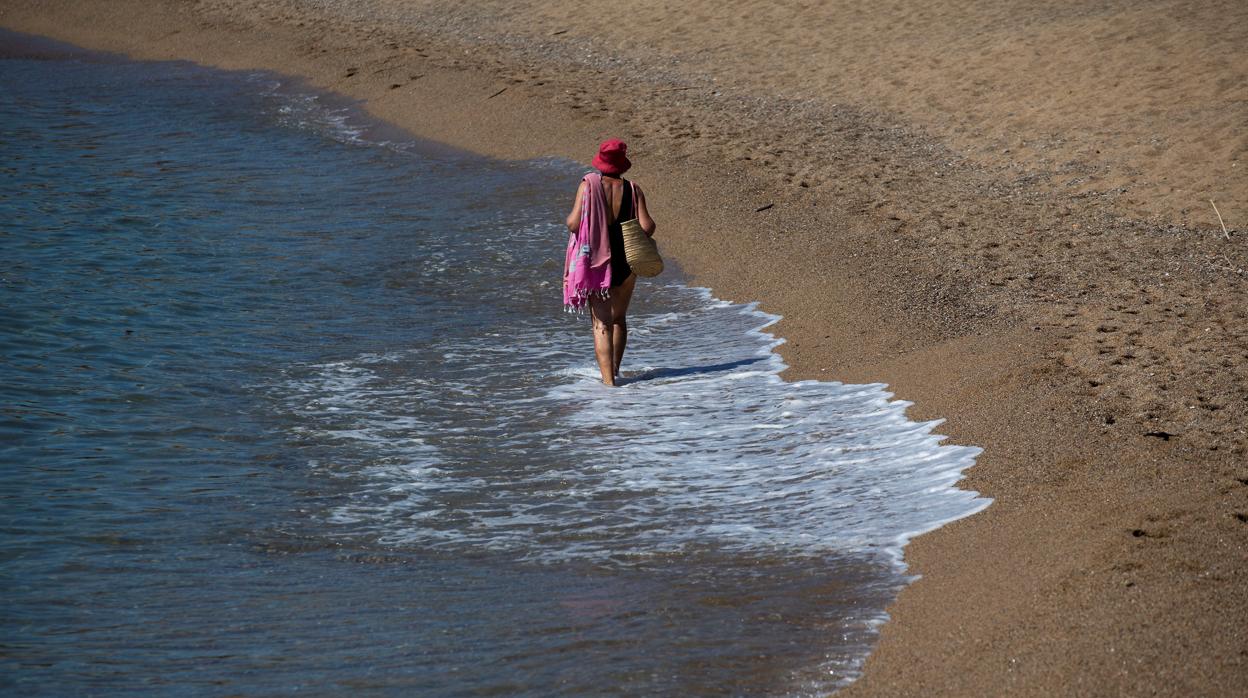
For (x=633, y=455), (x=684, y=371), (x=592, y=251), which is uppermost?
(x=592, y=251)

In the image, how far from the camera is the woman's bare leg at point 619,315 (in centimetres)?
795

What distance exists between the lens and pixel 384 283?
34.3ft

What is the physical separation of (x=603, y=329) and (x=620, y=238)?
571 mm

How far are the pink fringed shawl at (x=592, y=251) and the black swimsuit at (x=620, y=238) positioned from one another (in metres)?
0.04

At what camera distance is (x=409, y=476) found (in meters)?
6.68

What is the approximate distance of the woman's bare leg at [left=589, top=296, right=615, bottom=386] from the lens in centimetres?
792

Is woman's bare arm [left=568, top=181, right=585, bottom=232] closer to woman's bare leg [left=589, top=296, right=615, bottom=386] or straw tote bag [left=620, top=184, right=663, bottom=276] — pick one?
straw tote bag [left=620, top=184, right=663, bottom=276]

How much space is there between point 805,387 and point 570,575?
9.59 ft

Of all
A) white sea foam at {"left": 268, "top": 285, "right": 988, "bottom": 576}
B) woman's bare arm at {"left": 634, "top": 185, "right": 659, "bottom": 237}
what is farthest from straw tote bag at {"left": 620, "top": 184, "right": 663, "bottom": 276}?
white sea foam at {"left": 268, "top": 285, "right": 988, "bottom": 576}

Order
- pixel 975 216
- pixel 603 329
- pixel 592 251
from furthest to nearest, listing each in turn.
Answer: pixel 975 216
pixel 603 329
pixel 592 251

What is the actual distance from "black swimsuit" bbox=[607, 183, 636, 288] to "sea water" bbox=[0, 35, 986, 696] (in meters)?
0.74

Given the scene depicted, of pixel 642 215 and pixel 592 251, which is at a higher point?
pixel 642 215

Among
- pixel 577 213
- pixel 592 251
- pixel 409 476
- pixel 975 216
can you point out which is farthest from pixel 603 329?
pixel 975 216

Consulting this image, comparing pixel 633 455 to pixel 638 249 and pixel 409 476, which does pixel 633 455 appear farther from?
pixel 638 249
